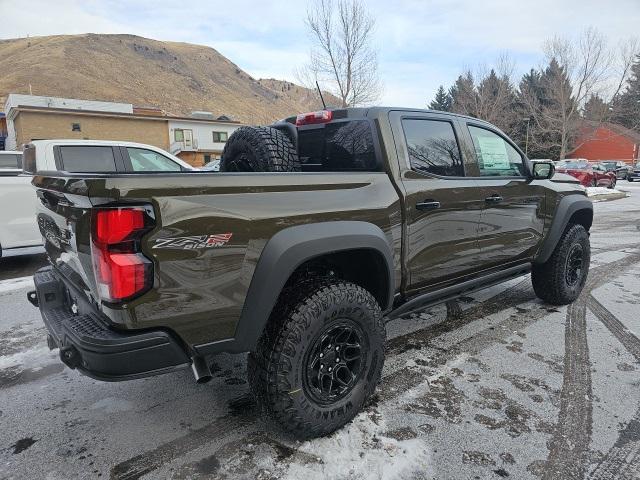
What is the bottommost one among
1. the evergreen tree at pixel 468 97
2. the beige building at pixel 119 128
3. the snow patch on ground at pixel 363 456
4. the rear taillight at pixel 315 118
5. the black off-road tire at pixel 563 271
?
the snow patch on ground at pixel 363 456

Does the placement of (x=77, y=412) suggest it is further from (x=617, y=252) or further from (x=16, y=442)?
(x=617, y=252)

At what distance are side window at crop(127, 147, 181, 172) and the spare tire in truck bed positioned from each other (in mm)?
3587

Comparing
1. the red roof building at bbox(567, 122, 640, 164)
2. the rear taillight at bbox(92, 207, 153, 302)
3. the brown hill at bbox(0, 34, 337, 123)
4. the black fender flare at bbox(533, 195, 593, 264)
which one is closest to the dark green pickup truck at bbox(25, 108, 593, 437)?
the rear taillight at bbox(92, 207, 153, 302)

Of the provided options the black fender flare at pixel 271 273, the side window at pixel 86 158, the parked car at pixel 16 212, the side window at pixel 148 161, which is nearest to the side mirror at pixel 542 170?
the black fender flare at pixel 271 273

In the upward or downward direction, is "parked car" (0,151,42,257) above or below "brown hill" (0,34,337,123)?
below

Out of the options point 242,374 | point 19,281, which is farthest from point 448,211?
point 19,281

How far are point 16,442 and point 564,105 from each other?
38626 mm

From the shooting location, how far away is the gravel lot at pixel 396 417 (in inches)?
87.8

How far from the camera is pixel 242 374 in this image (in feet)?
10.5

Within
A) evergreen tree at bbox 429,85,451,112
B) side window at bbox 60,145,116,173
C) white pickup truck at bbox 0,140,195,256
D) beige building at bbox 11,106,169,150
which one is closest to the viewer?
white pickup truck at bbox 0,140,195,256

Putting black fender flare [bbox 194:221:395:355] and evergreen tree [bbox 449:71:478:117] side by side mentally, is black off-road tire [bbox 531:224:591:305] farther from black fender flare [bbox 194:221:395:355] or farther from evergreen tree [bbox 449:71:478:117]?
evergreen tree [bbox 449:71:478:117]

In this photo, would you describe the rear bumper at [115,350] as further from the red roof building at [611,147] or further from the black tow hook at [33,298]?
the red roof building at [611,147]

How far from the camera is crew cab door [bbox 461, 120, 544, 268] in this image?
11.5ft

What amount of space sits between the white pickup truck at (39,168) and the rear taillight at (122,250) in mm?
4050
